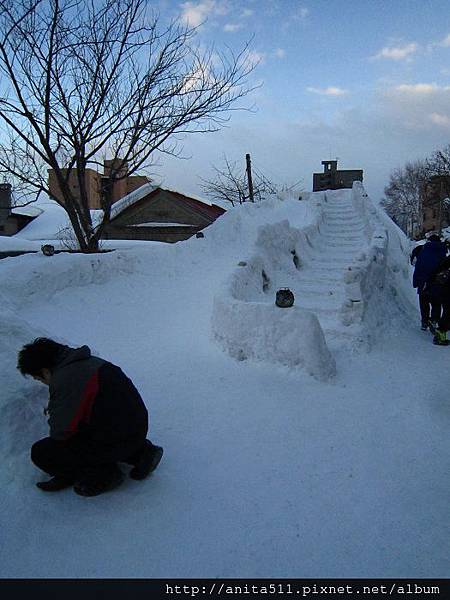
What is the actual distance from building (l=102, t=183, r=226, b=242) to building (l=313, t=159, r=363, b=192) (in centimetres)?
1250

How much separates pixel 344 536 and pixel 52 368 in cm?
226

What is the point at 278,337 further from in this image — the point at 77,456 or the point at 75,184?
the point at 75,184

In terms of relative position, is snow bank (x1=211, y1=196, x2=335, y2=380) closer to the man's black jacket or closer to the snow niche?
the snow niche

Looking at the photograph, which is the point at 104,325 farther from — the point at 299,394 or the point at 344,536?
the point at 344,536

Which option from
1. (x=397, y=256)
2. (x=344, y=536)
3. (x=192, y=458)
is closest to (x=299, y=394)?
(x=192, y=458)

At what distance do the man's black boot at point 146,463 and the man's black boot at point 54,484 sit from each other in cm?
48

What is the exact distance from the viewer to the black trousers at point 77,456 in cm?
270

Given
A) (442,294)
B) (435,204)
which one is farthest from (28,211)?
(435,204)

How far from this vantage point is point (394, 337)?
656 cm

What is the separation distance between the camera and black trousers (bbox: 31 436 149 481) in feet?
8.85

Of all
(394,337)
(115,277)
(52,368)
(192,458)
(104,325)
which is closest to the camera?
(52,368)

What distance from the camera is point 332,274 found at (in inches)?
367

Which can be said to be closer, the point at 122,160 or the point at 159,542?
the point at 159,542
